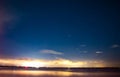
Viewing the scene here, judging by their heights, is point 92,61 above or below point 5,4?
below

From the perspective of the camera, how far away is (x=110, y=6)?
14.9 feet

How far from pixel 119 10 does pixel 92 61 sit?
91 centimetres

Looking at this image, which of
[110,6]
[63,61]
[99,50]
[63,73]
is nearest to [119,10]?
[110,6]

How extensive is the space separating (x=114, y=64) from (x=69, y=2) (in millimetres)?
1212

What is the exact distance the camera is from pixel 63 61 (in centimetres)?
469

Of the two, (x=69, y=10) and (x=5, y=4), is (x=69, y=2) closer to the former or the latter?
(x=69, y=10)

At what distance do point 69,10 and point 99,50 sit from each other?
2.59 ft

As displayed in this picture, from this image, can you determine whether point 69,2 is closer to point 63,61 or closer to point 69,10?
point 69,10

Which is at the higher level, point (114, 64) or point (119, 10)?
point (119, 10)

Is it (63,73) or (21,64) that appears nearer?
(21,64)

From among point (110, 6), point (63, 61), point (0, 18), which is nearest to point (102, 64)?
point (63, 61)

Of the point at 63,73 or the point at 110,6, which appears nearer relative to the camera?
the point at 110,6

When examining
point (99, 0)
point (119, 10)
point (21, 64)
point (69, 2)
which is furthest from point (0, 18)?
point (119, 10)

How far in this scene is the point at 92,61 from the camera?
15.2 ft
